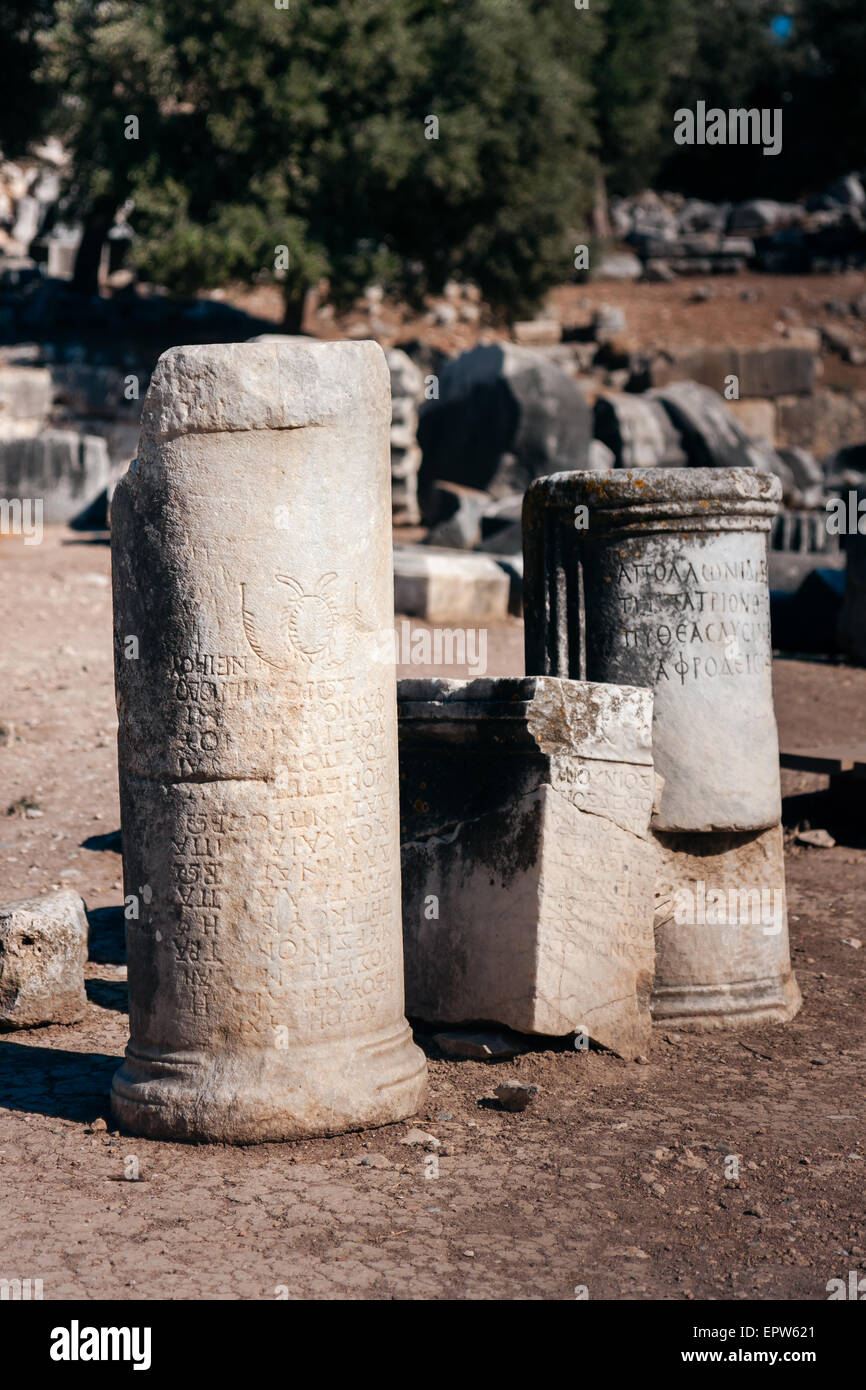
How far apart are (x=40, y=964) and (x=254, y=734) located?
1.65 m

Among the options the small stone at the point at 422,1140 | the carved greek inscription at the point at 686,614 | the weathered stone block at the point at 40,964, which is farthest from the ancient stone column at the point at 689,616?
the weathered stone block at the point at 40,964

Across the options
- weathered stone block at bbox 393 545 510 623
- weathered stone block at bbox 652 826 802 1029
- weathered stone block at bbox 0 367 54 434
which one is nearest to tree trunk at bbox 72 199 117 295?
weathered stone block at bbox 0 367 54 434

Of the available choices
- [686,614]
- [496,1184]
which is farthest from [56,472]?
[496,1184]

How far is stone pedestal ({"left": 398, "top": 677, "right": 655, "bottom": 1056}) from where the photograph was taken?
17.1ft

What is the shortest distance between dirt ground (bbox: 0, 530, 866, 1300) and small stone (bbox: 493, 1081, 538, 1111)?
5 centimetres

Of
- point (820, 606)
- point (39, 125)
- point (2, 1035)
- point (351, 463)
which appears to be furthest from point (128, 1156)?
point (39, 125)

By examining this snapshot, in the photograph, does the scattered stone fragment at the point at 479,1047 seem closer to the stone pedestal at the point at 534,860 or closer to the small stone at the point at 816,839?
the stone pedestal at the point at 534,860

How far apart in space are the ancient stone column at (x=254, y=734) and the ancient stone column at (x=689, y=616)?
1308 millimetres

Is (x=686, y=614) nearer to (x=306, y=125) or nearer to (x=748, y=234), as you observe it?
(x=306, y=125)

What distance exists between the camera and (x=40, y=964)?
17.9 feet

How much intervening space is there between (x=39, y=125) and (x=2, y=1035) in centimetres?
2134

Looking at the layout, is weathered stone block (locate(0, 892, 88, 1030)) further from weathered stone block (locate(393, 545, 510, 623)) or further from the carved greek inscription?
weathered stone block (locate(393, 545, 510, 623))

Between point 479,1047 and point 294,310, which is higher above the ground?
point 294,310

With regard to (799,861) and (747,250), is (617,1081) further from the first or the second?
(747,250)
